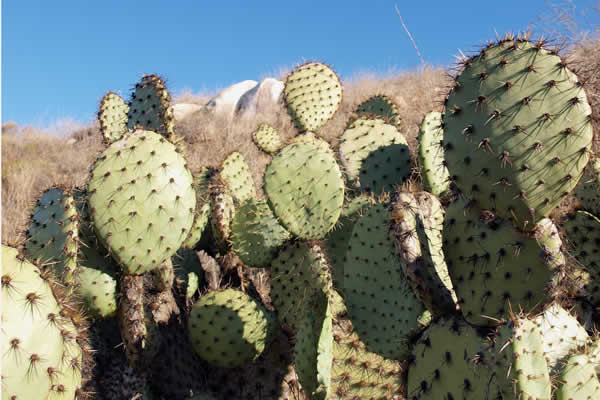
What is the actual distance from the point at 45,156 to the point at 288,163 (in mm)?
9004

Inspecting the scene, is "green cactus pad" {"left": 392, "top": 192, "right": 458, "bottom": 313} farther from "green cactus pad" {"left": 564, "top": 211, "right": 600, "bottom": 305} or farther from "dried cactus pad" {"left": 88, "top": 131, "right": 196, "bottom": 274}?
"green cactus pad" {"left": 564, "top": 211, "right": 600, "bottom": 305}

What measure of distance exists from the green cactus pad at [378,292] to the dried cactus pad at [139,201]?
0.75 meters

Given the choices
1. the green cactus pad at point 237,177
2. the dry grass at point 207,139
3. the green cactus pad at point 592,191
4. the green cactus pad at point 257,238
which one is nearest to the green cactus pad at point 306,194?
the green cactus pad at point 257,238

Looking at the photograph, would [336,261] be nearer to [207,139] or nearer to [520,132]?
[520,132]

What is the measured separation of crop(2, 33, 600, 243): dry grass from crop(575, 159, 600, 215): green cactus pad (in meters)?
2.73

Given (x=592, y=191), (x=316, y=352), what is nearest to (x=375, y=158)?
(x=592, y=191)

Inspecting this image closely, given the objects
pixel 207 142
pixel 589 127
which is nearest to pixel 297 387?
pixel 589 127

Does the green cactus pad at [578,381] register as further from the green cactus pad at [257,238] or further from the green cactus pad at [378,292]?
the green cactus pad at [257,238]

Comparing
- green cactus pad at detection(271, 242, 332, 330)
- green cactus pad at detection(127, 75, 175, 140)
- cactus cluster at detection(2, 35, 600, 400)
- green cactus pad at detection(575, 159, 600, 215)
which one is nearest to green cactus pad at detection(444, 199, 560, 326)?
cactus cluster at detection(2, 35, 600, 400)

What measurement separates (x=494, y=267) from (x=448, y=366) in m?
0.32

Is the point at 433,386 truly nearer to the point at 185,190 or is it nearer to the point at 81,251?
the point at 185,190

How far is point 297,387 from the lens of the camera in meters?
2.54

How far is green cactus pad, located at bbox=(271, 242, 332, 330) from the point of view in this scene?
250 cm

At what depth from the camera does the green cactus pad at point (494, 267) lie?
1.56 metres
